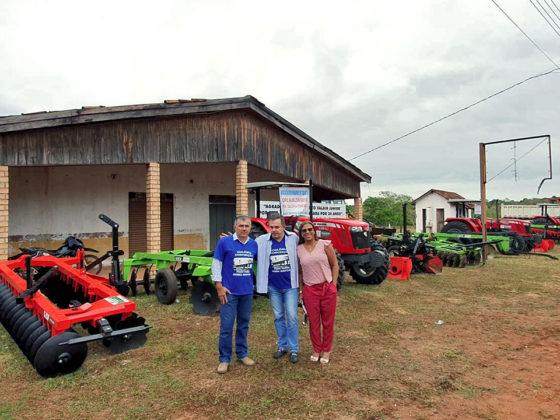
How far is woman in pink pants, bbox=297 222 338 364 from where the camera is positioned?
4105mm

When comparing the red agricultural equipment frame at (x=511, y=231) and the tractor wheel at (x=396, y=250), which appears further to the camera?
the red agricultural equipment frame at (x=511, y=231)

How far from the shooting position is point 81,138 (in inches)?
328

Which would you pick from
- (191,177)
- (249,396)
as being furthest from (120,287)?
(191,177)

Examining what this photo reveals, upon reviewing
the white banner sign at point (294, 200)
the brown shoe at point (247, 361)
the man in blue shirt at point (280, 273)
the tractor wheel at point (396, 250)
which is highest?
the white banner sign at point (294, 200)

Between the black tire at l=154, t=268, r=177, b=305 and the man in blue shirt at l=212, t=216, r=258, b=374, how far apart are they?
9.67ft

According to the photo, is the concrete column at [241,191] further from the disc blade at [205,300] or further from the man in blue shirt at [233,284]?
the man in blue shirt at [233,284]

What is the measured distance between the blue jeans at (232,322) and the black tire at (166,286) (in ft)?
9.56

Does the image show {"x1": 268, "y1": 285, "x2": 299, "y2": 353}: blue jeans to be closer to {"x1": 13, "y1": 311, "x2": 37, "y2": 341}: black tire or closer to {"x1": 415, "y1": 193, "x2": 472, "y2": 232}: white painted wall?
{"x1": 13, "y1": 311, "x2": 37, "y2": 341}: black tire

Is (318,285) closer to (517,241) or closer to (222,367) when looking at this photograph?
(222,367)

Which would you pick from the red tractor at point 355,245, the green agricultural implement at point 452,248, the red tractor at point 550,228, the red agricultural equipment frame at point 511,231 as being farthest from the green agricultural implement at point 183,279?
the red tractor at point 550,228

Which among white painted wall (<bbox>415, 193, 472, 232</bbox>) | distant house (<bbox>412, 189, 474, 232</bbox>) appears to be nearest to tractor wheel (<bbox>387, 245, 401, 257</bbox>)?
distant house (<bbox>412, 189, 474, 232</bbox>)

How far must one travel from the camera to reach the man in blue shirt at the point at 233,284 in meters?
3.91

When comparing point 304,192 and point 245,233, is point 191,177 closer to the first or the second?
point 304,192

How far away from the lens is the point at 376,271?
28.7ft
